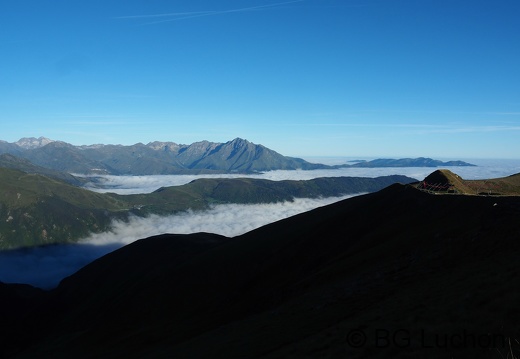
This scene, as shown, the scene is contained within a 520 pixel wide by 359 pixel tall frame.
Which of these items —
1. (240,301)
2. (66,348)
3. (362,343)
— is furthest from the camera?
(66,348)

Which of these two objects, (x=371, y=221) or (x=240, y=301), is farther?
(x=371, y=221)

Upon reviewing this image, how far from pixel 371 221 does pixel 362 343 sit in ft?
212

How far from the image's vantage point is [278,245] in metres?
97.6

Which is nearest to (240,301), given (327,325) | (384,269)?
(384,269)

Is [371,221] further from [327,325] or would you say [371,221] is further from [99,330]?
[99,330]

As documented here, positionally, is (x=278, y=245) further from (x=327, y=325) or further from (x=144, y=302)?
(x=327, y=325)

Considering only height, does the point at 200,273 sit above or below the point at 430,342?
below

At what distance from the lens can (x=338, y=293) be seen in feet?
144

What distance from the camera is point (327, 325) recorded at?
3281 cm

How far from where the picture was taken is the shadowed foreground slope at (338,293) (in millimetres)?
22172

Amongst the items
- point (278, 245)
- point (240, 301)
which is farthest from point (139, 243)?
point (240, 301)

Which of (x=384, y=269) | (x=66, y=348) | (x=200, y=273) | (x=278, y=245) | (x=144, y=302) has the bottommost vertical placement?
(x=66, y=348)

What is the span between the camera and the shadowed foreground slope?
22.2 metres

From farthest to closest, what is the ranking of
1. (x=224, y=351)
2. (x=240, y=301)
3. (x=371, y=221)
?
1. (x=371, y=221)
2. (x=240, y=301)
3. (x=224, y=351)
